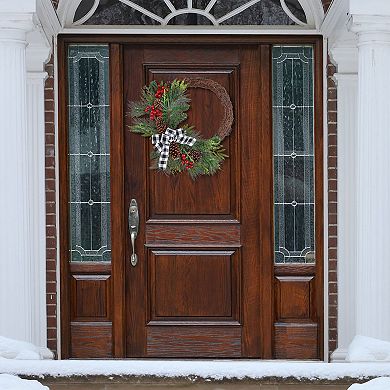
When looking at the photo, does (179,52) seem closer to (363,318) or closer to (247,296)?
(247,296)

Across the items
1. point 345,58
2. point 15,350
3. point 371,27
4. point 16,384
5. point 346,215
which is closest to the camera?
point 16,384

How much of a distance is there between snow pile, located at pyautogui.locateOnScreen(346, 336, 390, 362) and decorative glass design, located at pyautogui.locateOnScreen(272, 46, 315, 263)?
1.55m

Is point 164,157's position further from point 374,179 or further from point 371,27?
point 371,27

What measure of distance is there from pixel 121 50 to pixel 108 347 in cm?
202

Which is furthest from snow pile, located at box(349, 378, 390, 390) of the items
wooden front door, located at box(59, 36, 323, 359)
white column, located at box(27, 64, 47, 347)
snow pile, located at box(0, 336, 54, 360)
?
white column, located at box(27, 64, 47, 347)

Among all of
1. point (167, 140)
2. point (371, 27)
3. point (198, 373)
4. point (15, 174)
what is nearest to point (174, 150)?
point (167, 140)

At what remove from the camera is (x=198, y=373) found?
245 centimetres

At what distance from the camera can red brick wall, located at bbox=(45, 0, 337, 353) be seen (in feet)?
19.9

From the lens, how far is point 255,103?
6.20 meters

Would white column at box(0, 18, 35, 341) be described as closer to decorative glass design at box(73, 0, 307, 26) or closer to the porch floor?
decorative glass design at box(73, 0, 307, 26)

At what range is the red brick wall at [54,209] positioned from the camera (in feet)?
19.9

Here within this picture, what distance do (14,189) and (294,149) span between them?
7.07 ft

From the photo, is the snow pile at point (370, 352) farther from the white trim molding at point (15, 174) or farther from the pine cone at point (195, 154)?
the pine cone at point (195, 154)

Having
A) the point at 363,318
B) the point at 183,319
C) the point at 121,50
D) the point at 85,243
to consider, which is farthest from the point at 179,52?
the point at 363,318
